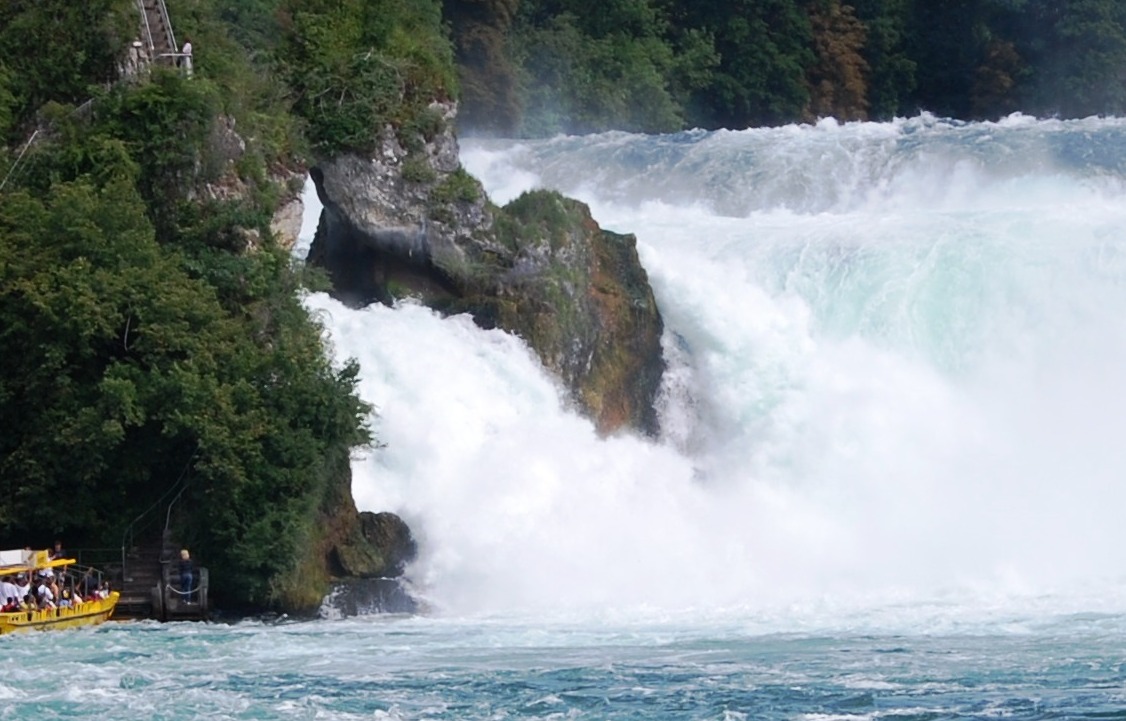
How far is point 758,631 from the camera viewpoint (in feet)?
106

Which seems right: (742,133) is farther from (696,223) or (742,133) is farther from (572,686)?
(572,686)

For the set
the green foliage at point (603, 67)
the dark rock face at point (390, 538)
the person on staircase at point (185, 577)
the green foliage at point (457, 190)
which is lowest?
the person on staircase at point (185, 577)

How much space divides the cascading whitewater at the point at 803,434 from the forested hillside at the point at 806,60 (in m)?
23.0

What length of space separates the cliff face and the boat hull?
10.2m

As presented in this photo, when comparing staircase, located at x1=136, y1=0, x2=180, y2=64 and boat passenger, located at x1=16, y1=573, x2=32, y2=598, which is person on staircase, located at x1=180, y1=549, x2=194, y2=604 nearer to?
boat passenger, located at x1=16, y1=573, x2=32, y2=598

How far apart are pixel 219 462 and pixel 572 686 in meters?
9.37

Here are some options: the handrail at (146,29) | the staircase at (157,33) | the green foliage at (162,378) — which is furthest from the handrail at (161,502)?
the handrail at (146,29)

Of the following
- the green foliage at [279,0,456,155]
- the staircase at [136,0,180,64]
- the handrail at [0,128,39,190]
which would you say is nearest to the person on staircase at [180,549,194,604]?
the handrail at [0,128,39,190]

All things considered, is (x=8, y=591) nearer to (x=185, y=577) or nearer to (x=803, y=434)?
(x=185, y=577)

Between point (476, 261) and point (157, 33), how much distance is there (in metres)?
6.80

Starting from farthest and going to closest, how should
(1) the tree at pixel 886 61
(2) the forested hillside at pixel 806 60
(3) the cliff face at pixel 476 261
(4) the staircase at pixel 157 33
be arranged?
(1) the tree at pixel 886 61, (2) the forested hillside at pixel 806 60, (3) the cliff face at pixel 476 261, (4) the staircase at pixel 157 33

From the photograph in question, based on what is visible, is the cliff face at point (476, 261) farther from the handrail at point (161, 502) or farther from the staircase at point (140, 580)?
the staircase at point (140, 580)

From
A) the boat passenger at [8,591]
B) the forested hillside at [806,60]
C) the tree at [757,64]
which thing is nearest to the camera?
the boat passenger at [8,591]

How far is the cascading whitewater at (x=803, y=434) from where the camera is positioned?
3738 cm
